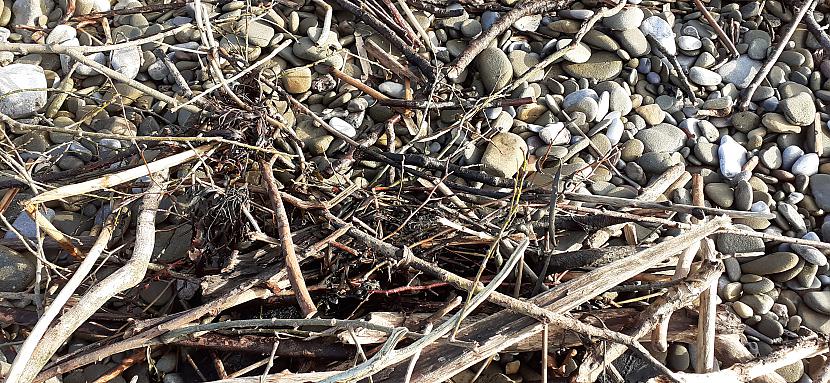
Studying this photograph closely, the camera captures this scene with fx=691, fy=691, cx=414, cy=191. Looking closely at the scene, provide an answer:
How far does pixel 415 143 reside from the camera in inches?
113

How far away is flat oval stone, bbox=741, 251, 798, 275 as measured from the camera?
2631mm

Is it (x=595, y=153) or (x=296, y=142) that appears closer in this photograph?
(x=296, y=142)

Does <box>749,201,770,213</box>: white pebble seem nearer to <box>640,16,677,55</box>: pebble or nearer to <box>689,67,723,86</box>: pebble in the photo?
<box>689,67,723,86</box>: pebble

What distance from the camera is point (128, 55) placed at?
2.95 meters

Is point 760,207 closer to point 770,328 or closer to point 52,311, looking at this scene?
point 770,328

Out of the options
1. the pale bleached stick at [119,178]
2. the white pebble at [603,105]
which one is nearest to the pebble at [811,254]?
the white pebble at [603,105]

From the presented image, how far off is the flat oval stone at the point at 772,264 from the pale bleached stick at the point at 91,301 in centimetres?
220

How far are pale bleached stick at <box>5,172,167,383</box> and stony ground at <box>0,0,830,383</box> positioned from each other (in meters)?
0.16

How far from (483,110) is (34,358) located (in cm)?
187

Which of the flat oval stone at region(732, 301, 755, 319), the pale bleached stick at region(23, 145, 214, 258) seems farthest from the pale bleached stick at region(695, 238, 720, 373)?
the pale bleached stick at region(23, 145, 214, 258)

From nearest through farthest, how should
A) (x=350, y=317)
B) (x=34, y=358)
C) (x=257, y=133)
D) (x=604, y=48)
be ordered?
(x=34, y=358), (x=350, y=317), (x=257, y=133), (x=604, y=48)

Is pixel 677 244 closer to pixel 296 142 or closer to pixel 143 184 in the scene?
pixel 296 142

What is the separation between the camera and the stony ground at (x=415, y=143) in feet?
7.77

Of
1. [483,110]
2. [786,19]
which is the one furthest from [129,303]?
[786,19]
